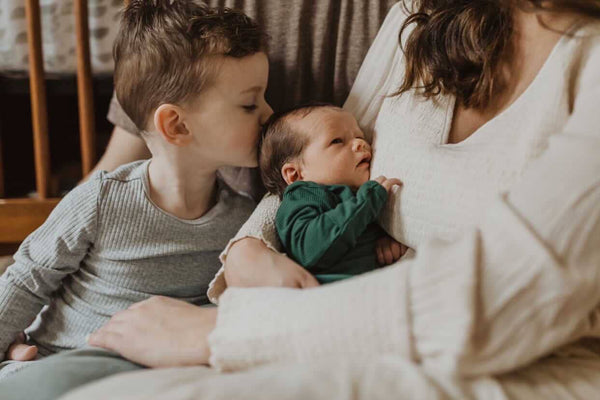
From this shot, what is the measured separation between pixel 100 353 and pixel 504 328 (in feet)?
1.96

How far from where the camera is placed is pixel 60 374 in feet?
2.87

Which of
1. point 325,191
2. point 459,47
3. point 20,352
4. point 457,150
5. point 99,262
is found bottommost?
point 20,352

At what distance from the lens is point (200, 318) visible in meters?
0.90

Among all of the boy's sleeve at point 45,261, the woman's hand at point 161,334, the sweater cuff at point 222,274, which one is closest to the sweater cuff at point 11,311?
the boy's sleeve at point 45,261

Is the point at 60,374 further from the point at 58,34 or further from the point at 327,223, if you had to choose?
the point at 58,34

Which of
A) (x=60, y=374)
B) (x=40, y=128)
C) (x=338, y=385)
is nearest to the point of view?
(x=338, y=385)

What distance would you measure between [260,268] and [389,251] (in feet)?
0.75

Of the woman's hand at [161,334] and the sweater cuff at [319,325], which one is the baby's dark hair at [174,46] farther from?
the sweater cuff at [319,325]

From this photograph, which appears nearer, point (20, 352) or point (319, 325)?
point (319, 325)

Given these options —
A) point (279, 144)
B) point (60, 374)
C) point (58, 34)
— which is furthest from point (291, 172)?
point (58, 34)

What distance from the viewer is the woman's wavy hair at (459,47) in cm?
99

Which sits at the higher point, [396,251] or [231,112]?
[231,112]

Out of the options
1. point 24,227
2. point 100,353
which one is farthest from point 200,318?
point 24,227

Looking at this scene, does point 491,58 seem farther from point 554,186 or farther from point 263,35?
point 263,35
